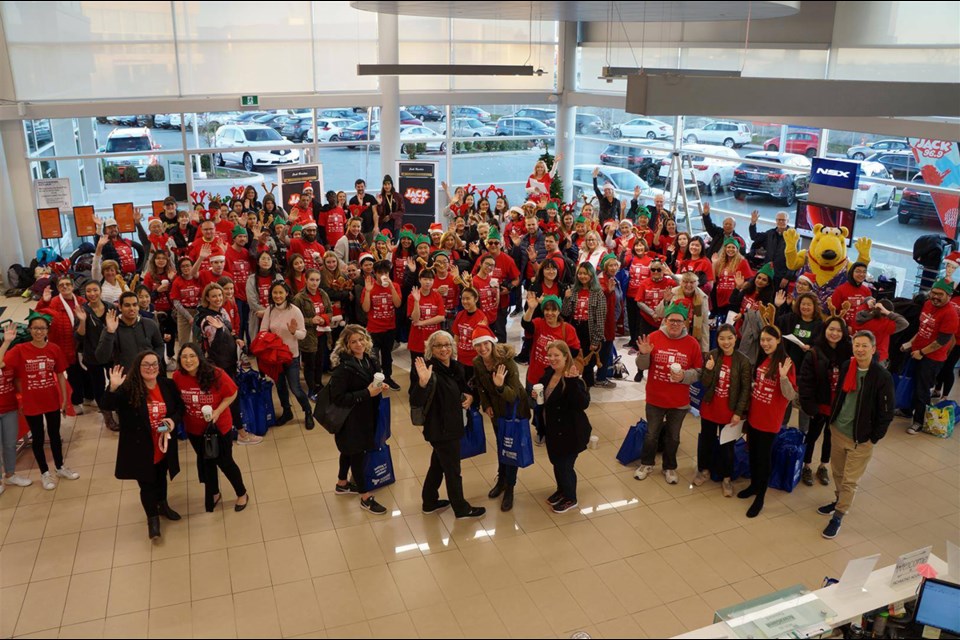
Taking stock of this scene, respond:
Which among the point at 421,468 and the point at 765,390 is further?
the point at 421,468

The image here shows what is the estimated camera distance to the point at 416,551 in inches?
222

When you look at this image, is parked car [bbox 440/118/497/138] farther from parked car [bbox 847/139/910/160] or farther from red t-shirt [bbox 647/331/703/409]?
red t-shirt [bbox 647/331/703/409]

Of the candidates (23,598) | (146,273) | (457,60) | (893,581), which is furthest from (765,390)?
(457,60)

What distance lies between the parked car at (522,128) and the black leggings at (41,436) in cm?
1179

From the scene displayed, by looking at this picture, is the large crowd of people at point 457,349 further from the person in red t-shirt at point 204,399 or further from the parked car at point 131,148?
the parked car at point 131,148

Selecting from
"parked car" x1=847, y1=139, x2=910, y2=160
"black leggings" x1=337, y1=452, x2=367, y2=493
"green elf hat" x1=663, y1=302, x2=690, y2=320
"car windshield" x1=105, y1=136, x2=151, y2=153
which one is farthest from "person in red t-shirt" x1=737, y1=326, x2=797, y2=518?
"car windshield" x1=105, y1=136, x2=151, y2=153

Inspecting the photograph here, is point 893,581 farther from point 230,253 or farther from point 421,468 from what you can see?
point 230,253

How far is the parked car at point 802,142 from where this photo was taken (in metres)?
11.9

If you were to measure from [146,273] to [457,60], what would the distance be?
904 centimetres

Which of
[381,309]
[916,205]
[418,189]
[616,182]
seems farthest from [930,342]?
[616,182]

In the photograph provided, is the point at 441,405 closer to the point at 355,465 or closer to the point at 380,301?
the point at 355,465

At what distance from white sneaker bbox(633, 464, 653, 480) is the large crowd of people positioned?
16 mm

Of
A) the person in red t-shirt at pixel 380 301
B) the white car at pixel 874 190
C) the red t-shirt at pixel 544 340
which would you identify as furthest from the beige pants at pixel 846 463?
the white car at pixel 874 190

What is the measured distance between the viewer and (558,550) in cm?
569
